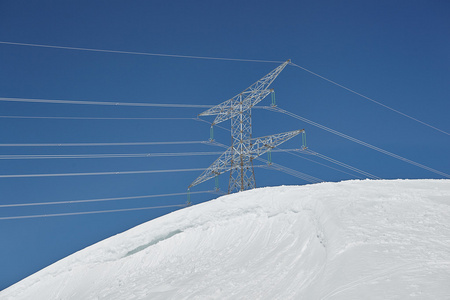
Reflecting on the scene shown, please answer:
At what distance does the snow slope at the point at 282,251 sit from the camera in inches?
195

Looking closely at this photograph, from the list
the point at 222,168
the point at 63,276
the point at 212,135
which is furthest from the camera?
the point at 212,135

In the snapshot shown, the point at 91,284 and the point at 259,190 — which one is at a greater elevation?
the point at 259,190

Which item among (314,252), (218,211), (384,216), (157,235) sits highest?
(384,216)

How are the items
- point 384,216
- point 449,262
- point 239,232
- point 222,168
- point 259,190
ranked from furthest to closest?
point 222,168, point 259,190, point 239,232, point 384,216, point 449,262

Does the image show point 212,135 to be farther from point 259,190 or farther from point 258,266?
point 258,266

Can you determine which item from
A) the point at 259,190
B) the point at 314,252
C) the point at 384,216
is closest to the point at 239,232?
the point at 259,190

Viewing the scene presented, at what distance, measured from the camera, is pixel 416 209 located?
729cm

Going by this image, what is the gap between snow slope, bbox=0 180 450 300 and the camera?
4953mm

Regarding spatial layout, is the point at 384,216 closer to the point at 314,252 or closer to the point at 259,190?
the point at 314,252

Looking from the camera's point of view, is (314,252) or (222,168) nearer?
(314,252)

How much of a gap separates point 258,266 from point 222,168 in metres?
21.8

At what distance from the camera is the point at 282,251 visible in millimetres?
7273

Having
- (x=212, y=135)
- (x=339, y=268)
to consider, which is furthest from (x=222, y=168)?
(x=339, y=268)

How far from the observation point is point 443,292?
408 cm
